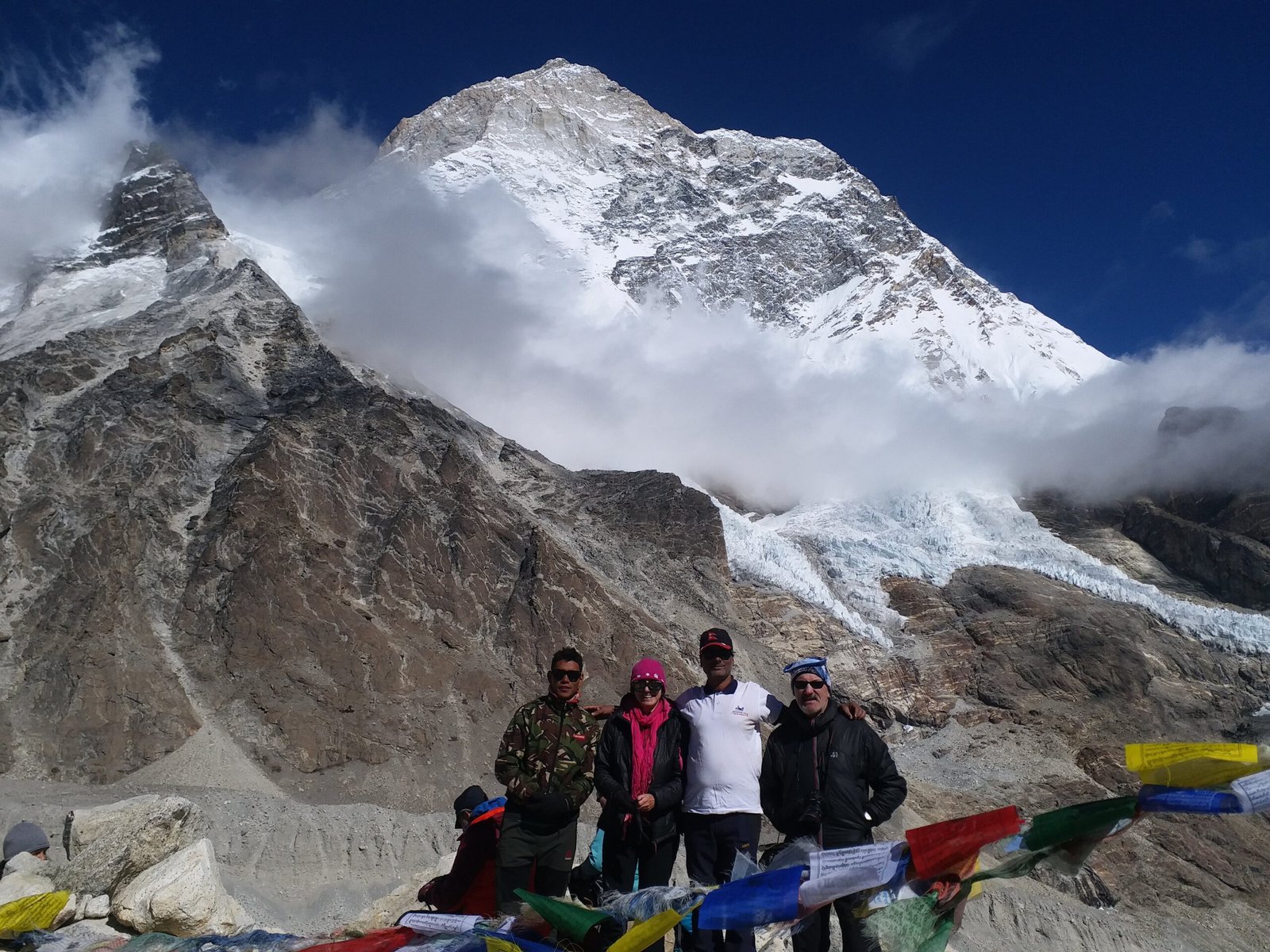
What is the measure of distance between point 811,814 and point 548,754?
1642 mm

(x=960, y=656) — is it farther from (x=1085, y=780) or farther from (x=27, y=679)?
(x=27, y=679)

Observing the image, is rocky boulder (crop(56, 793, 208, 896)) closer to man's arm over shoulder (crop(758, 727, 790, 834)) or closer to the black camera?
man's arm over shoulder (crop(758, 727, 790, 834))

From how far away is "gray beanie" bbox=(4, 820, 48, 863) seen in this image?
8055 mm

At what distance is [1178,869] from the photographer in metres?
28.7

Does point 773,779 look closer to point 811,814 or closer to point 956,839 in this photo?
point 811,814

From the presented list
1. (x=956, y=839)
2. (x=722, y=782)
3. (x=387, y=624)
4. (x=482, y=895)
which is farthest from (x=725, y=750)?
(x=387, y=624)

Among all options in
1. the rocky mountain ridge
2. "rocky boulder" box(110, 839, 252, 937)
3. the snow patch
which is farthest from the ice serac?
"rocky boulder" box(110, 839, 252, 937)

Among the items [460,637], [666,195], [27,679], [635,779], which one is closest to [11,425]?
[27,679]

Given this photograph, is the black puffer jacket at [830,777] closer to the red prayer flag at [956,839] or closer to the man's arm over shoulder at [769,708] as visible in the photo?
the man's arm over shoulder at [769,708]

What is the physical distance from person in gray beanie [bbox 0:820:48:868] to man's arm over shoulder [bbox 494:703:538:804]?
588 centimetres

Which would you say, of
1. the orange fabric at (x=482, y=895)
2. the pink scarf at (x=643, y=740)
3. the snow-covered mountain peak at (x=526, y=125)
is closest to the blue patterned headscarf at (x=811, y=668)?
the pink scarf at (x=643, y=740)

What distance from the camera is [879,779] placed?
15.6 ft

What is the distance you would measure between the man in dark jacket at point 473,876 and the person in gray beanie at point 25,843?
Result: 486 cm

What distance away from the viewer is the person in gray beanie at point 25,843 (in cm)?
805
